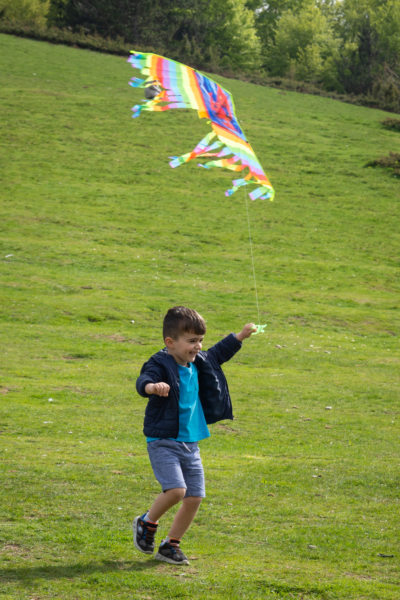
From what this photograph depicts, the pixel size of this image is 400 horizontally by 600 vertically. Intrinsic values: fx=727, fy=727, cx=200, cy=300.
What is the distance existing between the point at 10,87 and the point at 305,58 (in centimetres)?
4581

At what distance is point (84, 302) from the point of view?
2009 cm

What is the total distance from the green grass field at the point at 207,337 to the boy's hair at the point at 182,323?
5.57ft

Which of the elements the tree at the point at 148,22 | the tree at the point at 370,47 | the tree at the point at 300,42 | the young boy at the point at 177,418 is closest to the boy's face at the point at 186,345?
the young boy at the point at 177,418

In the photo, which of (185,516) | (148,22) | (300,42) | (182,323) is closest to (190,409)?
(182,323)

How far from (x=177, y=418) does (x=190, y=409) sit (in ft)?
0.45

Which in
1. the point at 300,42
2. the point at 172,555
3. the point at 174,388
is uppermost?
the point at 300,42

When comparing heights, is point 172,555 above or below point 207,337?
above

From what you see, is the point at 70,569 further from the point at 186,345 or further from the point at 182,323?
the point at 182,323

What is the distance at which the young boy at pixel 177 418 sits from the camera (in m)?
5.05

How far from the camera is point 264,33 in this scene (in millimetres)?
93750

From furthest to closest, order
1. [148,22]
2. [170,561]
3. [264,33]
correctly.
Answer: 1. [264,33]
2. [148,22]
3. [170,561]

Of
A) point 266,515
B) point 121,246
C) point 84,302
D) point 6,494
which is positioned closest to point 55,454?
point 6,494

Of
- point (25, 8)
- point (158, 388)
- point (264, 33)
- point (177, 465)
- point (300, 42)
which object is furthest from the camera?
point (264, 33)

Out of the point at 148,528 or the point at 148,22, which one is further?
the point at 148,22
